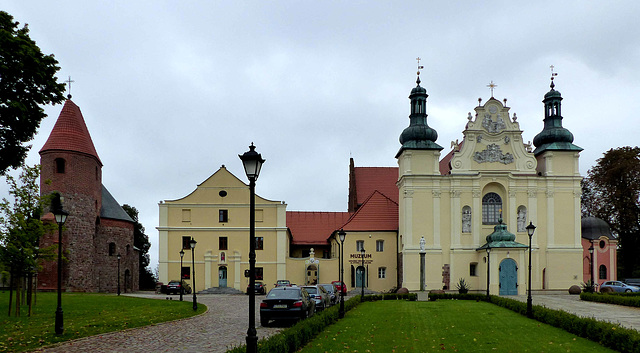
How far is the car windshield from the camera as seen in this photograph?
21.7 metres

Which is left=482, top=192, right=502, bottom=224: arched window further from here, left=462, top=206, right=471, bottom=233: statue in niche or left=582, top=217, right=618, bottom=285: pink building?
left=582, top=217, right=618, bottom=285: pink building

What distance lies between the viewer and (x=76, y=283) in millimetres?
46375

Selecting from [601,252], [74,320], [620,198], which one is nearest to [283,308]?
[74,320]

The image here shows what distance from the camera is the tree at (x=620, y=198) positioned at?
58062mm

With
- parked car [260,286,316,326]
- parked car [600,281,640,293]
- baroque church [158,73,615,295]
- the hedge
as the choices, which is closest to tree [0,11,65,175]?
parked car [260,286,316,326]

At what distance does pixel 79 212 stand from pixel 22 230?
944 inches

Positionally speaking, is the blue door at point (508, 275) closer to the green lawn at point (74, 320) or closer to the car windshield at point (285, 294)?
the green lawn at point (74, 320)

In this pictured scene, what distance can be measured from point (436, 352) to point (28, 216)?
1827 centimetres

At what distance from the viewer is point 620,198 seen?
58.5 meters

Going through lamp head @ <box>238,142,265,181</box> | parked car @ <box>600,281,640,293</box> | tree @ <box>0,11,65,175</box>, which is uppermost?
tree @ <box>0,11,65,175</box>

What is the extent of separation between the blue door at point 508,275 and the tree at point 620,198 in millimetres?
19311

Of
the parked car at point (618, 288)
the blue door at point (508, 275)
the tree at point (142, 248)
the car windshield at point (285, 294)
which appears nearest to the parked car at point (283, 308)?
the car windshield at point (285, 294)

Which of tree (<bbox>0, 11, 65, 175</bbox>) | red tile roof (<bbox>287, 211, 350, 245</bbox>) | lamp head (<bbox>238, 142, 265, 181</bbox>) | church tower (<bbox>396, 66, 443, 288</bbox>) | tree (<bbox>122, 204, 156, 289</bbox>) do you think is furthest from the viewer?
tree (<bbox>122, 204, 156, 289</bbox>)

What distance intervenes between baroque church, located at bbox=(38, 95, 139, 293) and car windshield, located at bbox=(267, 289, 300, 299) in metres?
25.3
